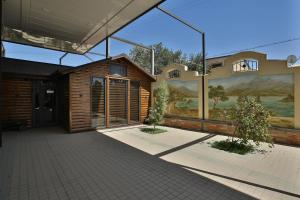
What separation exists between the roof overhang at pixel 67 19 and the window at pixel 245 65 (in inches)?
161

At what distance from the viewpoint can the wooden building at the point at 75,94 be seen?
793 centimetres

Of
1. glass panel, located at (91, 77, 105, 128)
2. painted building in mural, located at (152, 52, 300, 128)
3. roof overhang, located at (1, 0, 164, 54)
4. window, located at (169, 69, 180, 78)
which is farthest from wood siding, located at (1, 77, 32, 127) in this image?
window, located at (169, 69, 180, 78)

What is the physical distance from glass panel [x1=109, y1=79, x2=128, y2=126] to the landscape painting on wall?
4.53m

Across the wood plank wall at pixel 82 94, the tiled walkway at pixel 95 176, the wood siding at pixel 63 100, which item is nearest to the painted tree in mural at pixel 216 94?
the tiled walkway at pixel 95 176

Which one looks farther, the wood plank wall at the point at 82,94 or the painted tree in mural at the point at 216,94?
the wood plank wall at the point at 82,94

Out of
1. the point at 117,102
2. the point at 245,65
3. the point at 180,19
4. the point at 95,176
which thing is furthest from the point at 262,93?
the point at 117,102

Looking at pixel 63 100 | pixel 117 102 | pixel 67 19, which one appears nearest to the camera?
pixel 67 19

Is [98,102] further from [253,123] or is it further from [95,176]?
[253,123]

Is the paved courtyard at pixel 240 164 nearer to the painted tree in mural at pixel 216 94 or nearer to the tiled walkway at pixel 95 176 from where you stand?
the tiled walkway at pixel 95 176

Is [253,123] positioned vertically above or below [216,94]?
below

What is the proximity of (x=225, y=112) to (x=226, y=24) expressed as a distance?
34.5ft

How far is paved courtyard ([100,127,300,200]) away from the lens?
3.18 meters

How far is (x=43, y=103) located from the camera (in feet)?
31.0

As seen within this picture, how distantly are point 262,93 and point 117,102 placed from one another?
21.4 feet
